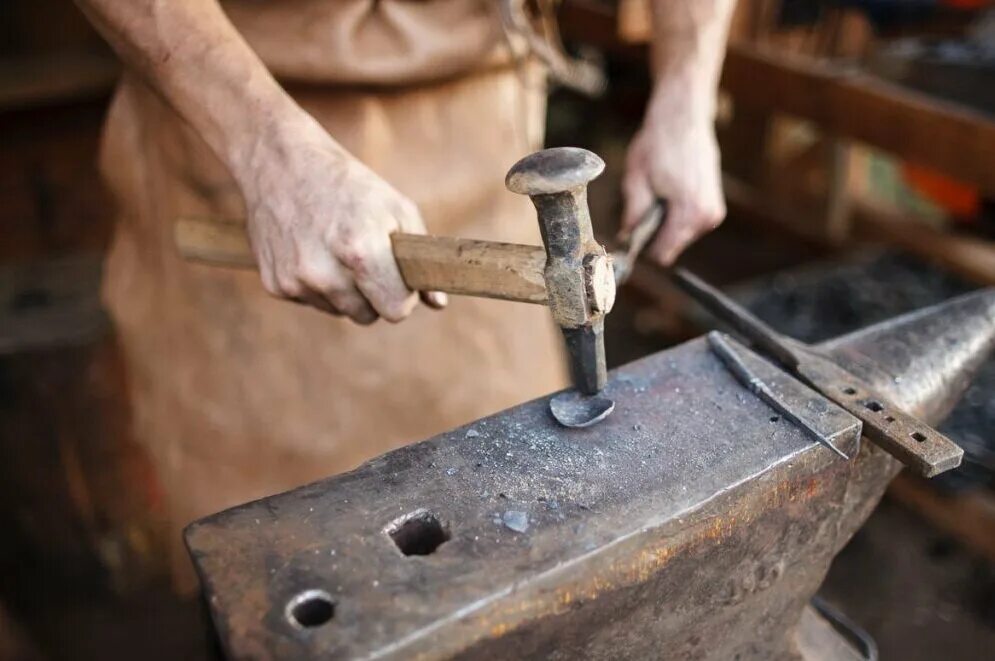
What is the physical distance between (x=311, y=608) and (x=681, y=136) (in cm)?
92

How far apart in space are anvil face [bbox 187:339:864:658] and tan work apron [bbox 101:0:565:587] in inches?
21.7

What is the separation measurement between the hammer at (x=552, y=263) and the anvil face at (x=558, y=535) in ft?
0.35

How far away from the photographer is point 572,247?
832 mm

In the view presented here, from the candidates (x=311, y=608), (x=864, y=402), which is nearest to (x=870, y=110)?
(x=864, y=402)

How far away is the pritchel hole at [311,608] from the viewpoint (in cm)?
72

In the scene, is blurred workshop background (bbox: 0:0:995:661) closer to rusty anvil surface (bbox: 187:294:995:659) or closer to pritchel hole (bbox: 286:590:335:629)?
rusty anvil surface (bbox: 187:294:995:659)

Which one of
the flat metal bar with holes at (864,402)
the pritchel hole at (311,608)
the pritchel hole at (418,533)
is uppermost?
the pritchel hole at (311,608)

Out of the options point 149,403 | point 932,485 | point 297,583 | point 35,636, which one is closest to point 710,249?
point 932,485

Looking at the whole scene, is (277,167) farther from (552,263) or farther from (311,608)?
(311,608)

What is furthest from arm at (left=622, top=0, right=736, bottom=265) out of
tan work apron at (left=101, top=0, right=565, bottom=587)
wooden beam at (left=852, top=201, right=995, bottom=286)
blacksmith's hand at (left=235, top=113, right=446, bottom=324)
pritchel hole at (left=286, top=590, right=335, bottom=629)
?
wooden beam at (left=852, top=201, right=995, bottom=286)

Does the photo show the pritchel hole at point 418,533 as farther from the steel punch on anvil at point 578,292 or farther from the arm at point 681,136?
the arm at point 681,136

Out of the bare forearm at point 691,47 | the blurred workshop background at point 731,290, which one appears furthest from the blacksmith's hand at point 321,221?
the blurred workshop background at point 731,290

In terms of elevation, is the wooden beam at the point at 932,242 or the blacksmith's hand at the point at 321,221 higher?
the blacksmith's hand at the point at 321,221

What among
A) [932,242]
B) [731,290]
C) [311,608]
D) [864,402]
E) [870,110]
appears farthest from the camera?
[731,290]
